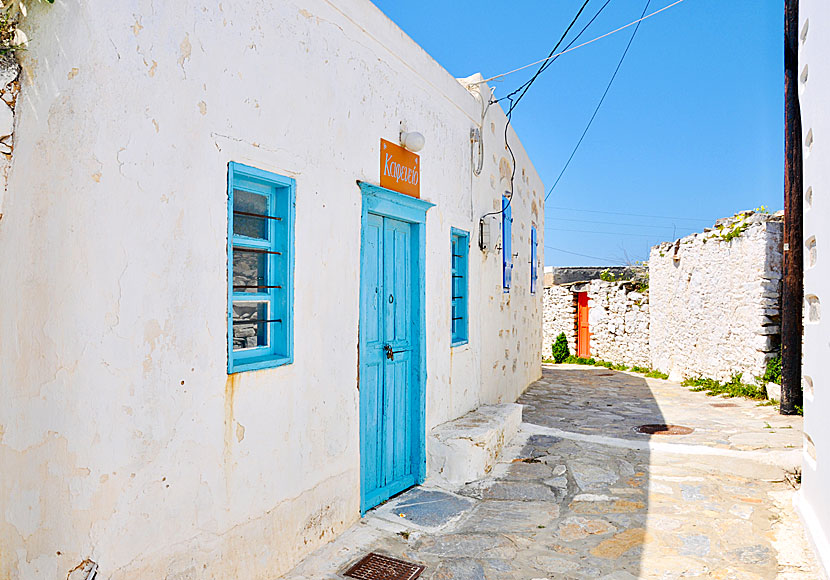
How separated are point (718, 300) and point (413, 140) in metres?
7.91

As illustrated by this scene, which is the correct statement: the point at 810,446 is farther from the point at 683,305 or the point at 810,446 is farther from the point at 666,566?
the point at 683,305

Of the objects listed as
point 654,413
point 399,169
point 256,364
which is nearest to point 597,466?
point 654,413

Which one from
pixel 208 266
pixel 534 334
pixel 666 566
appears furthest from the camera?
pixel 534 334

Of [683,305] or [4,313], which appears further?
[683,305]

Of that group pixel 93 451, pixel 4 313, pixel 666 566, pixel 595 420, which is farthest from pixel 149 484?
pixel 595 420

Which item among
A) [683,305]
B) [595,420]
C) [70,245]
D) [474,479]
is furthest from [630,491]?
[683,305]

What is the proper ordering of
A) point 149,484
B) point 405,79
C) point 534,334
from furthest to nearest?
point 534,334, point 405,79, point 149,484

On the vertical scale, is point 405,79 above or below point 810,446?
above

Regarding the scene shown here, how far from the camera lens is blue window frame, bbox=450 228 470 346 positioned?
20.0ft

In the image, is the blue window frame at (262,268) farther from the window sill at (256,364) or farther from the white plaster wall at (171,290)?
the white plaster wall at (171,290)

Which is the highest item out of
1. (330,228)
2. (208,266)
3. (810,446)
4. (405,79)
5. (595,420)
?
(405,79)

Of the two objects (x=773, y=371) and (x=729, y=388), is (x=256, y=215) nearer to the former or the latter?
(x=773, y=371)

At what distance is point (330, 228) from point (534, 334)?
7917mm

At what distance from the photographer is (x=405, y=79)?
191 inches
